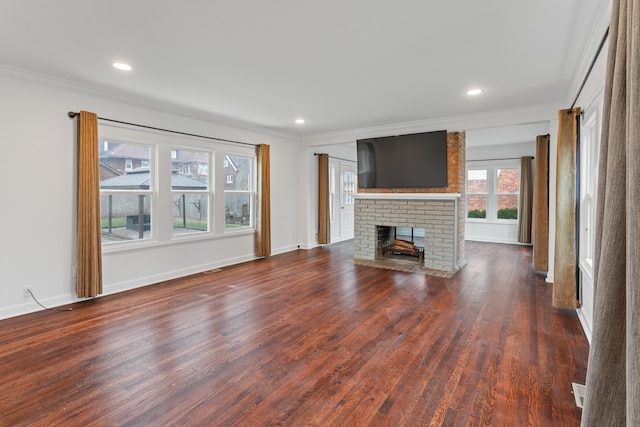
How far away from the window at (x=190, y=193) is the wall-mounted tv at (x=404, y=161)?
2.96 m

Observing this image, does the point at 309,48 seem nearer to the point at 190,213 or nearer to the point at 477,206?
the point at 190,213

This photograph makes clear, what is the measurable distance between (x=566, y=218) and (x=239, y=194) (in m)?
4.97

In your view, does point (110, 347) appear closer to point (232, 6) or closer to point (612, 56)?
point (232, 6)

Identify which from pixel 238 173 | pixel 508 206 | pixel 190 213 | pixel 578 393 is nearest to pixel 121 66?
pixel 190 213

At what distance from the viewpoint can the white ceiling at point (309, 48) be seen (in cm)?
230

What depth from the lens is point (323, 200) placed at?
25.9 feet

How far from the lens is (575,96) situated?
3.78m

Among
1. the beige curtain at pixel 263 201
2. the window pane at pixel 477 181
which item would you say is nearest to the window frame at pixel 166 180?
the beige curtain at pixel 263 201

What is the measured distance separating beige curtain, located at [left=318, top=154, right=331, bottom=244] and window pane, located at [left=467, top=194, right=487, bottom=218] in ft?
13.2

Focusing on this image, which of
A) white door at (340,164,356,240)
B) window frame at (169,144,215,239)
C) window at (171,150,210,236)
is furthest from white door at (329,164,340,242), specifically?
window at (171,150,210,236)

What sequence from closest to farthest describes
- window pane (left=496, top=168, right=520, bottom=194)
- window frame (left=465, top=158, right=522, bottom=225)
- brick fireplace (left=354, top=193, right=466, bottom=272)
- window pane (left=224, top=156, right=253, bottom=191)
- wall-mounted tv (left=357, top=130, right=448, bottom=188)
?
brick fireplace (left=354, top=193, right=466, bottom=272), wall-mounted tv (left=357, top=130, right=448, bottom=188), window pane (left=224, top=156, right=253, bottom=191), window pane (left=496, top=168, right=520, bottom=194), window frame (left=465, top=158, right=522, bottom=225)

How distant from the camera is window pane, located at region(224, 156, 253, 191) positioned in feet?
19.5

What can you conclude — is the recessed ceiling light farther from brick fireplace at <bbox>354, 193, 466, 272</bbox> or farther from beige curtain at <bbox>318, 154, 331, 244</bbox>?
beige curtain at <bbox>318, 154, 331, 244</bbox>

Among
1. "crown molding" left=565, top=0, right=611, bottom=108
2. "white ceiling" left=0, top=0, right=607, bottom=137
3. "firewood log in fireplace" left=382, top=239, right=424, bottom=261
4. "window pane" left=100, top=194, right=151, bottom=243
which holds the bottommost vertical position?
"firewood log in fireplace" left=382, top=239, right=424, bottom=261
